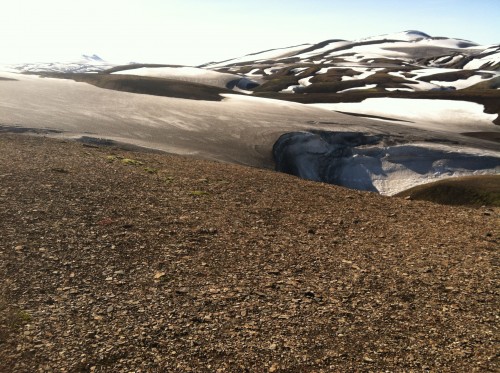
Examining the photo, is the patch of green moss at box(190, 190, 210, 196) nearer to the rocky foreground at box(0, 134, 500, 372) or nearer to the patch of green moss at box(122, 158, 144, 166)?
the rocky foreground at box(0, 134, 500, 372)

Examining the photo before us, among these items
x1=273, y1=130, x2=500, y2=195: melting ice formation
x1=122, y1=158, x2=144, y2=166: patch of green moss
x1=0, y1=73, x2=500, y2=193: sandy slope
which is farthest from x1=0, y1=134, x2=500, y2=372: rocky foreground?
x1=273, y1=130, x2=500, y2=195: melting ice formation

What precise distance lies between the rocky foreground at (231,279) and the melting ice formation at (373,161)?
674 inches

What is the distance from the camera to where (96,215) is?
18.0 metres

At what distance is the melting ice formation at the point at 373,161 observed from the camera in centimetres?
4050

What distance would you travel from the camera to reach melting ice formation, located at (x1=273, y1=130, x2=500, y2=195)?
40500mm

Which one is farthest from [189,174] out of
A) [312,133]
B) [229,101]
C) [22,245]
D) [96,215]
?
[229,101]

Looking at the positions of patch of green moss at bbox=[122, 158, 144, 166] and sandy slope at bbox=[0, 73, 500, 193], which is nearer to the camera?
patch of green moss at bbox=[122, 158, 144, 166]

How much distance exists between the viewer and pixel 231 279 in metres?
14.0

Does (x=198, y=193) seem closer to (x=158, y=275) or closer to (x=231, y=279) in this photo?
(x=158, y=275)

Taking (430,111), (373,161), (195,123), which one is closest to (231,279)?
(373,161)

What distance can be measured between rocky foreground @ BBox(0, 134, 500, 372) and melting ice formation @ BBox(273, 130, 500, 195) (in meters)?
17.1

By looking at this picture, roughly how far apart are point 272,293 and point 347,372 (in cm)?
377

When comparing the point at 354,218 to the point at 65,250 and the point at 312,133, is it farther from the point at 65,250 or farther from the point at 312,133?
the point at 312,133

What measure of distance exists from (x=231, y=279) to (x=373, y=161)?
32504 mm
